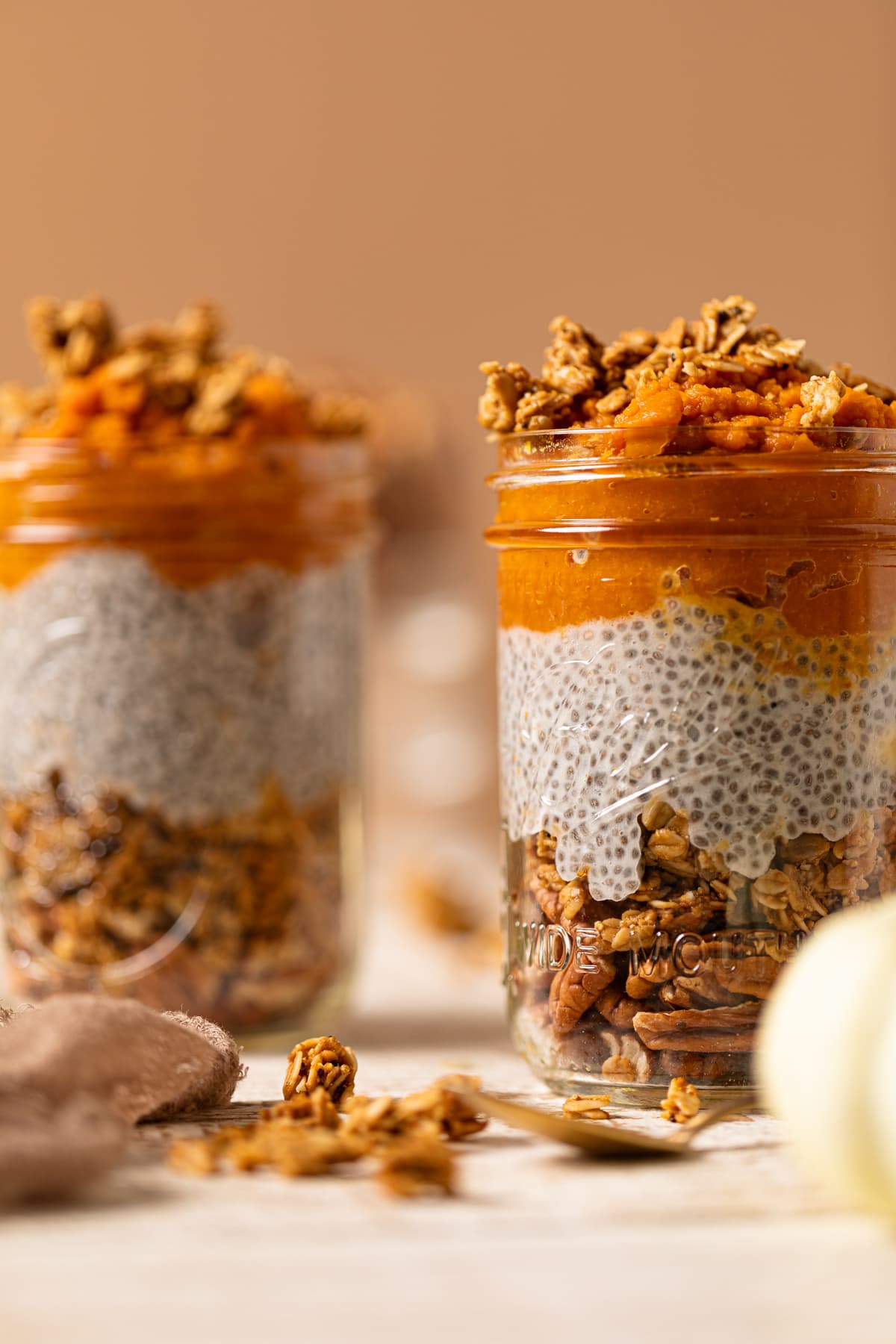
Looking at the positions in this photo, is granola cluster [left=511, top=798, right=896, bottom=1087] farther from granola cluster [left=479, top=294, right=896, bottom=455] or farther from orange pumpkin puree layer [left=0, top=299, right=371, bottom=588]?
orange pumpkin puree layer [left=0, top=299, right=371, bottom=588]

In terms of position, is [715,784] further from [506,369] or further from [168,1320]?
[168,1320]

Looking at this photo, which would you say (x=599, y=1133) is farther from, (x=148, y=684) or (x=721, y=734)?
(x=148, y=684)

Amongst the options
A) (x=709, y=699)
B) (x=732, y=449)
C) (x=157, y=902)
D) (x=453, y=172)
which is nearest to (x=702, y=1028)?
(x=709, y=699)

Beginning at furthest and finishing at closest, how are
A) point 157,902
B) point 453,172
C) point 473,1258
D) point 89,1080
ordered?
1. point 453,172
2. point 157,902
3. point 89,1080
4. point 473,1258

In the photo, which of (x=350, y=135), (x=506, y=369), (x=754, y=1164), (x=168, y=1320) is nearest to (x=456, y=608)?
(x=350, y=135)

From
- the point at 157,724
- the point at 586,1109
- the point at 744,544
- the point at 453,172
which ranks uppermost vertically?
the point at 453,172

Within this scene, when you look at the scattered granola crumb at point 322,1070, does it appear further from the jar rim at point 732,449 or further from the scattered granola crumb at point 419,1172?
the jar rim at point 732,449
